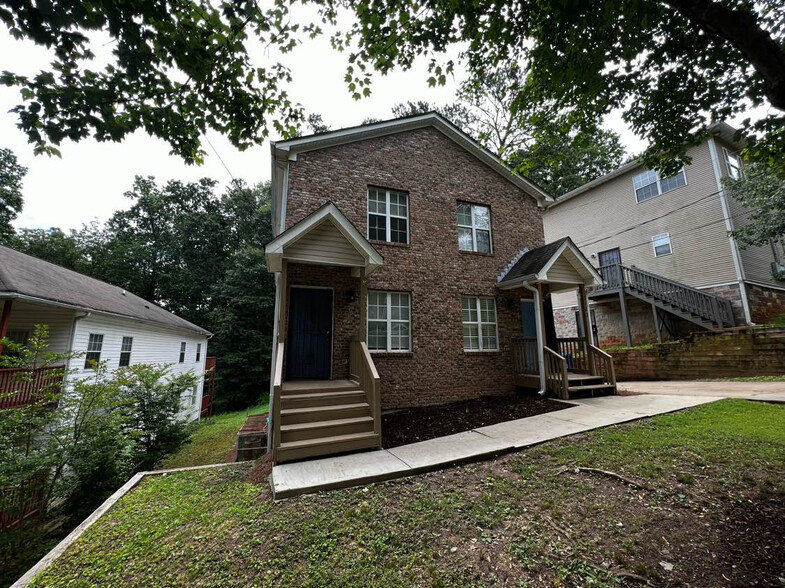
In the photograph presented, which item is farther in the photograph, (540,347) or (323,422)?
(540,347)

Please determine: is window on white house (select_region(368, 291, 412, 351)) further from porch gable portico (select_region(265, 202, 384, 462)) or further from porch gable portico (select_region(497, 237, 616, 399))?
porch gable portico (select_region(497, 237, 616, 399))

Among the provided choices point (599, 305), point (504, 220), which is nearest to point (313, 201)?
point (504, 220)

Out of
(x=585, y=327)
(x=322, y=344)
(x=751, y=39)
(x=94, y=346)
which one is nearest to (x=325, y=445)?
(x=322, y=344)

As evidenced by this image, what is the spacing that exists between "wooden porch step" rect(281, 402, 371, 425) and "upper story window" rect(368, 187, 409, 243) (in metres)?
4.52

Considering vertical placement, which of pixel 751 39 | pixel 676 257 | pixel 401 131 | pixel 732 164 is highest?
pixel 732 164

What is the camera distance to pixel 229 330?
23.2 m

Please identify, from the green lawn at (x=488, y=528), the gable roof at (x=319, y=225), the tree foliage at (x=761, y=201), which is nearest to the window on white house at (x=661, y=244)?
the tree foliage at (x=761, y=201)

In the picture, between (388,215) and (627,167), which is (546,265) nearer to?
(388,215)

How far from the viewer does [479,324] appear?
9.28 meters

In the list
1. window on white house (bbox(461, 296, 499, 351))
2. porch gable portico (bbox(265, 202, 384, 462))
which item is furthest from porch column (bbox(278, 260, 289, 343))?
window on white house (bbox(461, 296, 499, 351))

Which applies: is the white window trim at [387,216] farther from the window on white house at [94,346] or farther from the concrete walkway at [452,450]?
the window on white house at [94,346]

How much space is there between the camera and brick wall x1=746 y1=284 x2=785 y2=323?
1245cm

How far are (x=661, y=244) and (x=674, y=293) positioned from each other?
121 inches

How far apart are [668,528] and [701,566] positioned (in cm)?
46
